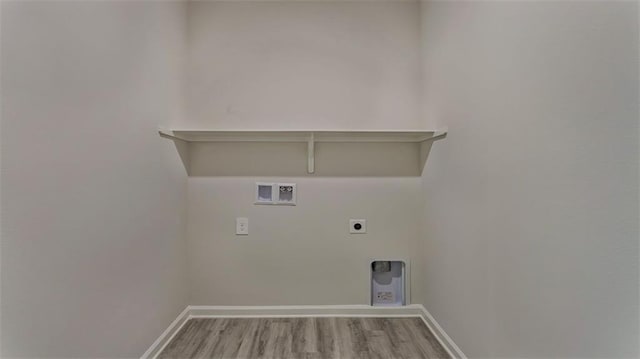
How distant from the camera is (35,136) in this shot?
100cm

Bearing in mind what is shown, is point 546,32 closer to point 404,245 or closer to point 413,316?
point 404,245

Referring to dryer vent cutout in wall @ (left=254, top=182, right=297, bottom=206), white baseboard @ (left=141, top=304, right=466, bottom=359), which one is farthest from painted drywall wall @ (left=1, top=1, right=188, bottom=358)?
dryer vent cutout in wall @ (left=254, top=182, right=297, bottom=206)

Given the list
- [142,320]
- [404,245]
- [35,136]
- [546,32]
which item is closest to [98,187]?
[35,136]

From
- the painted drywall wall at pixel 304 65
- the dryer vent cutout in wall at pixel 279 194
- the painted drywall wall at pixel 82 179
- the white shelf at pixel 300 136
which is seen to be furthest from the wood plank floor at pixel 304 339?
the painted drywall wall at pixel 304 65

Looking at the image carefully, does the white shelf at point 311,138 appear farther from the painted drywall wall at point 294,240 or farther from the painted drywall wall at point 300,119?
the painted drywall wall at point 294,240

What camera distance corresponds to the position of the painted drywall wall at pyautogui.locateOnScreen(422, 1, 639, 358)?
809mm

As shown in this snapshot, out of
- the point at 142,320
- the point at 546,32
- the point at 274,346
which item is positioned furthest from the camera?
the point at 274,346

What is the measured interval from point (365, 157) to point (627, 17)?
168cm

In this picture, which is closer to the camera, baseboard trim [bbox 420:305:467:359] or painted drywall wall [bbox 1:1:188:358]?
painted drywall wall [bbox 1:1:188:358]

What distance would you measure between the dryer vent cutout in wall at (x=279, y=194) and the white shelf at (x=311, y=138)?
21 cm

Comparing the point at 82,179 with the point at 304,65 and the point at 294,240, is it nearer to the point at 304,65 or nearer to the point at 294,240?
the point at 294,240

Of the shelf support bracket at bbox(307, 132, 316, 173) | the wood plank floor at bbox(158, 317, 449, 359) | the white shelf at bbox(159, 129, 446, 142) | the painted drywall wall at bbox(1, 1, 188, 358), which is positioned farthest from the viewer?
the shelf support bracket at bbox(307, 132, 316, 173)

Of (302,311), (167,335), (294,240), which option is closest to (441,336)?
(302,311)

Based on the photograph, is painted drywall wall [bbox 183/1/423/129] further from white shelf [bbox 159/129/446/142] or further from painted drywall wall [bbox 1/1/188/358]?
painted drywall wall [bbox 1/1/188/358]
